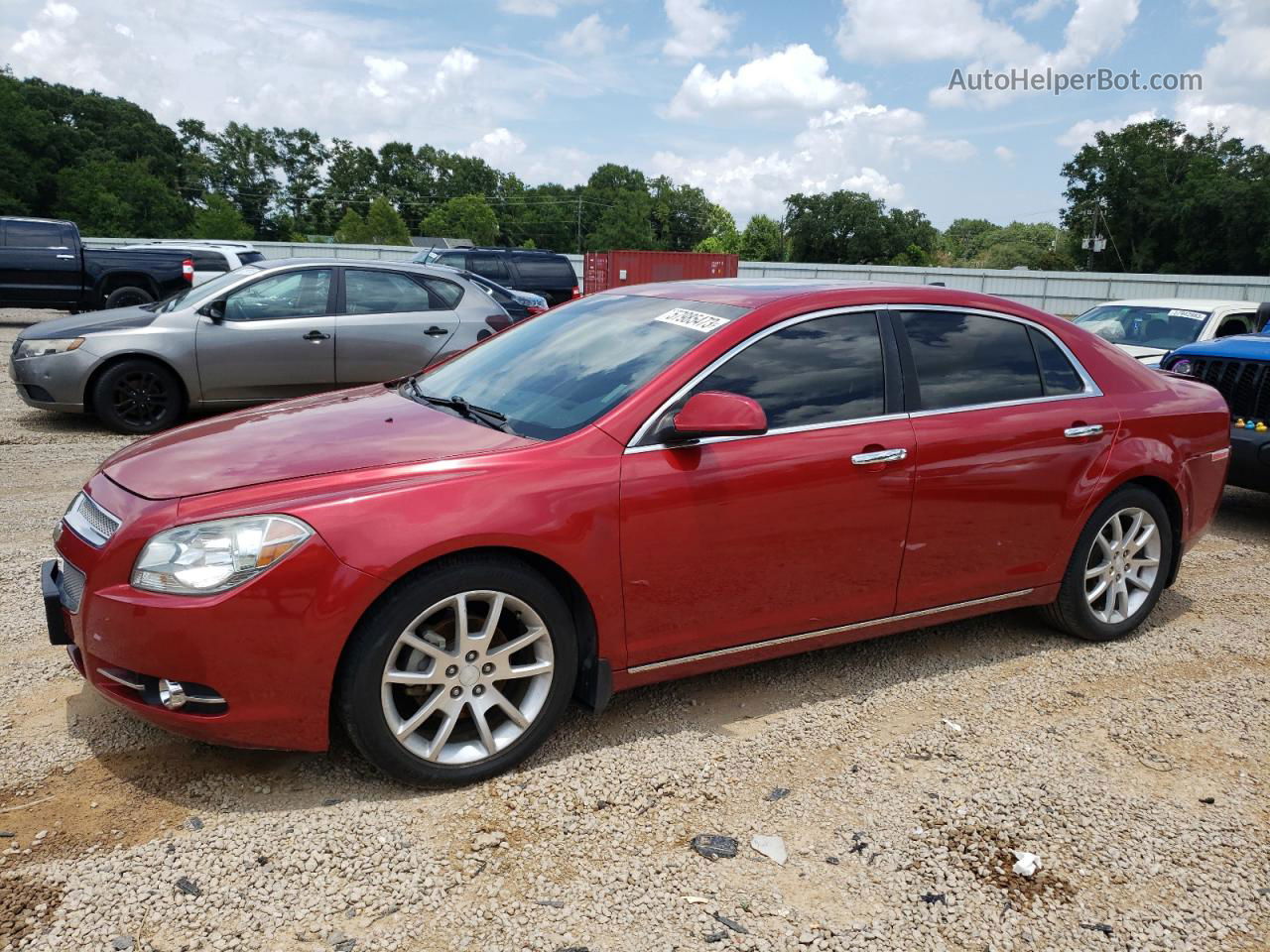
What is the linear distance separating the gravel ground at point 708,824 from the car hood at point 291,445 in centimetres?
97

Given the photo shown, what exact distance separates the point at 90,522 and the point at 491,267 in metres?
20.1

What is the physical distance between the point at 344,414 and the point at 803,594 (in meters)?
1.87

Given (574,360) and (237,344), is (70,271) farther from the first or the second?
(574,360)

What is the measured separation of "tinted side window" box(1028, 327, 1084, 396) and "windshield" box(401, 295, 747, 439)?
58.9 inches

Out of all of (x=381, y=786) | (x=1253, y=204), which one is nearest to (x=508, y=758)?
(x=381, y=786)

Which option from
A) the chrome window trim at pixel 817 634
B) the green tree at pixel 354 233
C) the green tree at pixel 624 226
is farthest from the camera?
the green tree at pixel 624 226

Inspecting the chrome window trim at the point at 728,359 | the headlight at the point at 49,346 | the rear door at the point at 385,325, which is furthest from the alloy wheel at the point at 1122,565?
the headlight at the point at 49,346

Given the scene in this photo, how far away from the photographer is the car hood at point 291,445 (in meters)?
3.11

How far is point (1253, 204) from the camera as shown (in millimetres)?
56156

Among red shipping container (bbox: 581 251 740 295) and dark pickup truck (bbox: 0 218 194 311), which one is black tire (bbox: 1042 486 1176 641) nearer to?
dark pickup truck (bbox: 0 218 194 311)

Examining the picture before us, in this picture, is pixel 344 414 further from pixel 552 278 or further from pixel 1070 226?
pixel 1070 226

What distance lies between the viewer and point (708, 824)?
307cm

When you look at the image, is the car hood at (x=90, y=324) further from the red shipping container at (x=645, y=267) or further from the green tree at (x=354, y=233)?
the green tree at (x=354, y=233)

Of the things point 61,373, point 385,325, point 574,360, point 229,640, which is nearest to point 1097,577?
point 574,360
